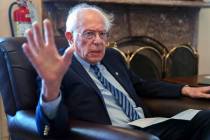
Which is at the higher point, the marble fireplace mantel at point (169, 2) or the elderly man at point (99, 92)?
the marble fireplace mantel at point (169, 2)

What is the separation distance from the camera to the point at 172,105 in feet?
5.86

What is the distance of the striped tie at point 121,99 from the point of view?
1.73m

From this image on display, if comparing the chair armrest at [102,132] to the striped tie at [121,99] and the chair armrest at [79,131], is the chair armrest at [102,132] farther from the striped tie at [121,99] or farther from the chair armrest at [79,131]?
the striped tie at [121,99]

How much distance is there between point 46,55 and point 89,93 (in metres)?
0.47

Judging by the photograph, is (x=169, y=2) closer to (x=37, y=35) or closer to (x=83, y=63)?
(x=83, y=63)

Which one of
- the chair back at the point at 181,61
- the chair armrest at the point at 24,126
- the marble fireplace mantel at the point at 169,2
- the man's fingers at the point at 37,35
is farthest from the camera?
the chair back at the point at 181,61

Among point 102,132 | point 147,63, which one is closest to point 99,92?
point 102,132

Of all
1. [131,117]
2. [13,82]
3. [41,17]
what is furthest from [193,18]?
[13,82]

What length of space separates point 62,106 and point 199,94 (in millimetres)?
785

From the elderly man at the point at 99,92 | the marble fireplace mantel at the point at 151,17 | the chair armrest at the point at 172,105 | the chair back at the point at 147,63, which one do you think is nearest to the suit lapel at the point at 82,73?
the elderly man at the point at 99,92

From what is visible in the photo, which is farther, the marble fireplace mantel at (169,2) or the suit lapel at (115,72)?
the marble fireplace mantel at (169,2)

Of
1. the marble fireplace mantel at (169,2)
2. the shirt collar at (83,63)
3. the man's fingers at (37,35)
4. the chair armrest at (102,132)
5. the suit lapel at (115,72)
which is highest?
the marble fireplace mantel at (169,2)

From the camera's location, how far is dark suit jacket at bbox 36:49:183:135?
1.33 meters

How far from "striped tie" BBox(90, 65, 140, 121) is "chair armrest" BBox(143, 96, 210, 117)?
0.14m
